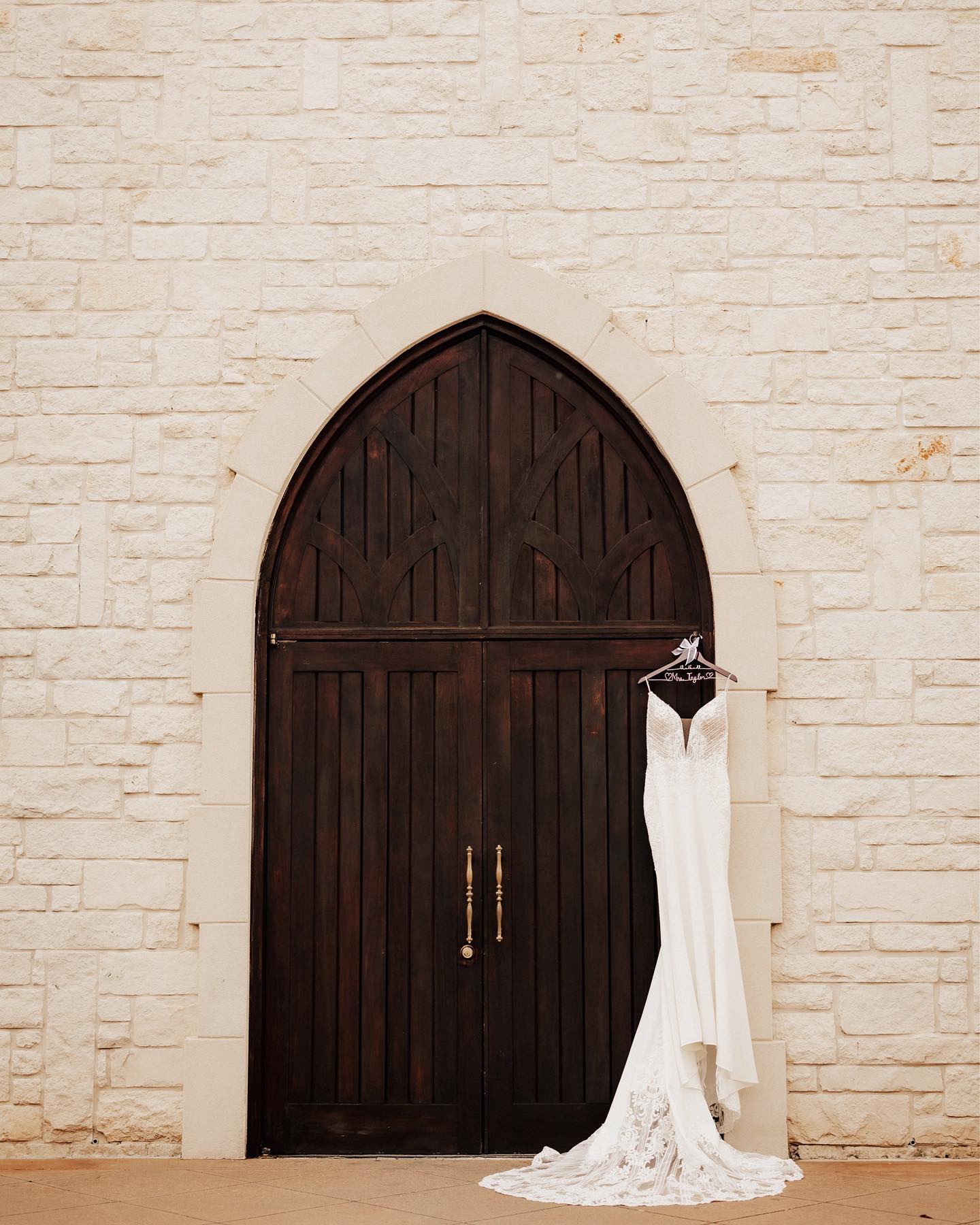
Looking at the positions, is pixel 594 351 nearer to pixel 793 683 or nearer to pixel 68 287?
pixel 793 683

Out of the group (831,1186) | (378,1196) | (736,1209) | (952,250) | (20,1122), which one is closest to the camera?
(736,1209)

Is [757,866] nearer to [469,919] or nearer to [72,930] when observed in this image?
[469,919]

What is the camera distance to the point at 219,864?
511cm

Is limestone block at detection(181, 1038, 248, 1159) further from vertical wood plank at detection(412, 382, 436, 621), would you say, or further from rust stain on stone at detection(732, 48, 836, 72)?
rust stain on stone at detection(732, 48, 836, 72)

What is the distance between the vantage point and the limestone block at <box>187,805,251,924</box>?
5.09 metres

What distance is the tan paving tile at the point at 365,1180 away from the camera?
4477 millimetres

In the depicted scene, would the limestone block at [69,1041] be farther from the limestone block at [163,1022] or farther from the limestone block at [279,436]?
the limestone block at [279,436]

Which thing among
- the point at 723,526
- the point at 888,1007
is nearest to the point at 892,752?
the point at 888,1007

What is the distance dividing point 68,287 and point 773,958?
400cm

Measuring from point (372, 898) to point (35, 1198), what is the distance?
1600 mm

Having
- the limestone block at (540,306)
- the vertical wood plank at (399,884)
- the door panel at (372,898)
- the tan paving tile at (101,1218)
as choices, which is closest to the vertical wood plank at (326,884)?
the door panel at (372,898)

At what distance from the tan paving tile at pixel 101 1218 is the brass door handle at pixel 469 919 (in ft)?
4.82

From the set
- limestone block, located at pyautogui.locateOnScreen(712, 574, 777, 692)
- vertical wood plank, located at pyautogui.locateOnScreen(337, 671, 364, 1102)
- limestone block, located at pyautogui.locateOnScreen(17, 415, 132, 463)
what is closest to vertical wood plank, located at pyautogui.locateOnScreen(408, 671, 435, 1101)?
vertical wood plank, located at pyautogui.locateOnScreen(337, 671, 364, 1102)

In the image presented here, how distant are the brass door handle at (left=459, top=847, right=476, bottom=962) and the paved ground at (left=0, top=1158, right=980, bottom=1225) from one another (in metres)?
0.78
